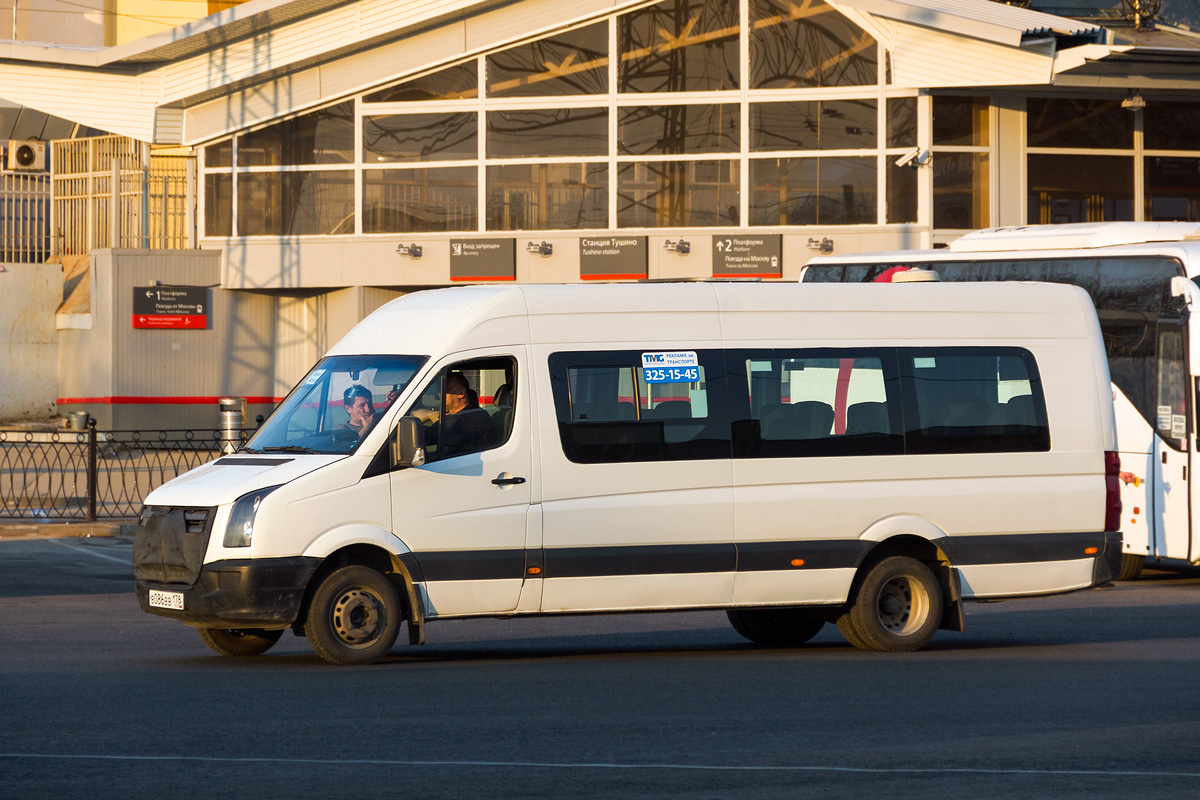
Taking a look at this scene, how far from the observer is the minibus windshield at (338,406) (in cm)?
959

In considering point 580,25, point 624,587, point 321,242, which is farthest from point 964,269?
point 321,242

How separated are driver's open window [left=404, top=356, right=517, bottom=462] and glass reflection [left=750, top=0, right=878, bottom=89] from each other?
17.8m

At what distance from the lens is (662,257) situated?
1066 inches

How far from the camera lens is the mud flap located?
10375mm

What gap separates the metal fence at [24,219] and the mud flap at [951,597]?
25.3 m

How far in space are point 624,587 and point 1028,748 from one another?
3.20 metres

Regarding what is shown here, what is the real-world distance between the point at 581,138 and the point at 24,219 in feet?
39.8

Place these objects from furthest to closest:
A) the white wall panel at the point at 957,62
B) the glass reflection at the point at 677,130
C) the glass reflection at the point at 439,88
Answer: the glass reflection at the point at 439,88
the glass reflection at the point at 677,130
the white wall panel at the point at 957,62

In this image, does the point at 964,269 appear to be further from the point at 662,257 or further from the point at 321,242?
the point at 321,242

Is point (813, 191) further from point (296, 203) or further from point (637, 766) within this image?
point (637, 766)

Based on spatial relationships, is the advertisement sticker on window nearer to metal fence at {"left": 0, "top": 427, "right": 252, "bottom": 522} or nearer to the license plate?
the license plate

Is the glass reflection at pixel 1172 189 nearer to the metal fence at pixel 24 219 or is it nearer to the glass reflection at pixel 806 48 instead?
the glass reflection at pixel 806 48

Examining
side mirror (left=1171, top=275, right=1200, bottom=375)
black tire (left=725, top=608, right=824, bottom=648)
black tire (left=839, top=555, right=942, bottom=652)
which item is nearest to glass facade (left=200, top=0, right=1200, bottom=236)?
side mirror (left=1171, top=275, right=1200, bottom=375)

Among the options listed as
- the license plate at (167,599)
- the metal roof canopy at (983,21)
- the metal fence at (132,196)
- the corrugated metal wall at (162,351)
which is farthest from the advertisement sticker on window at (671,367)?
the metal fence at (132,196)
